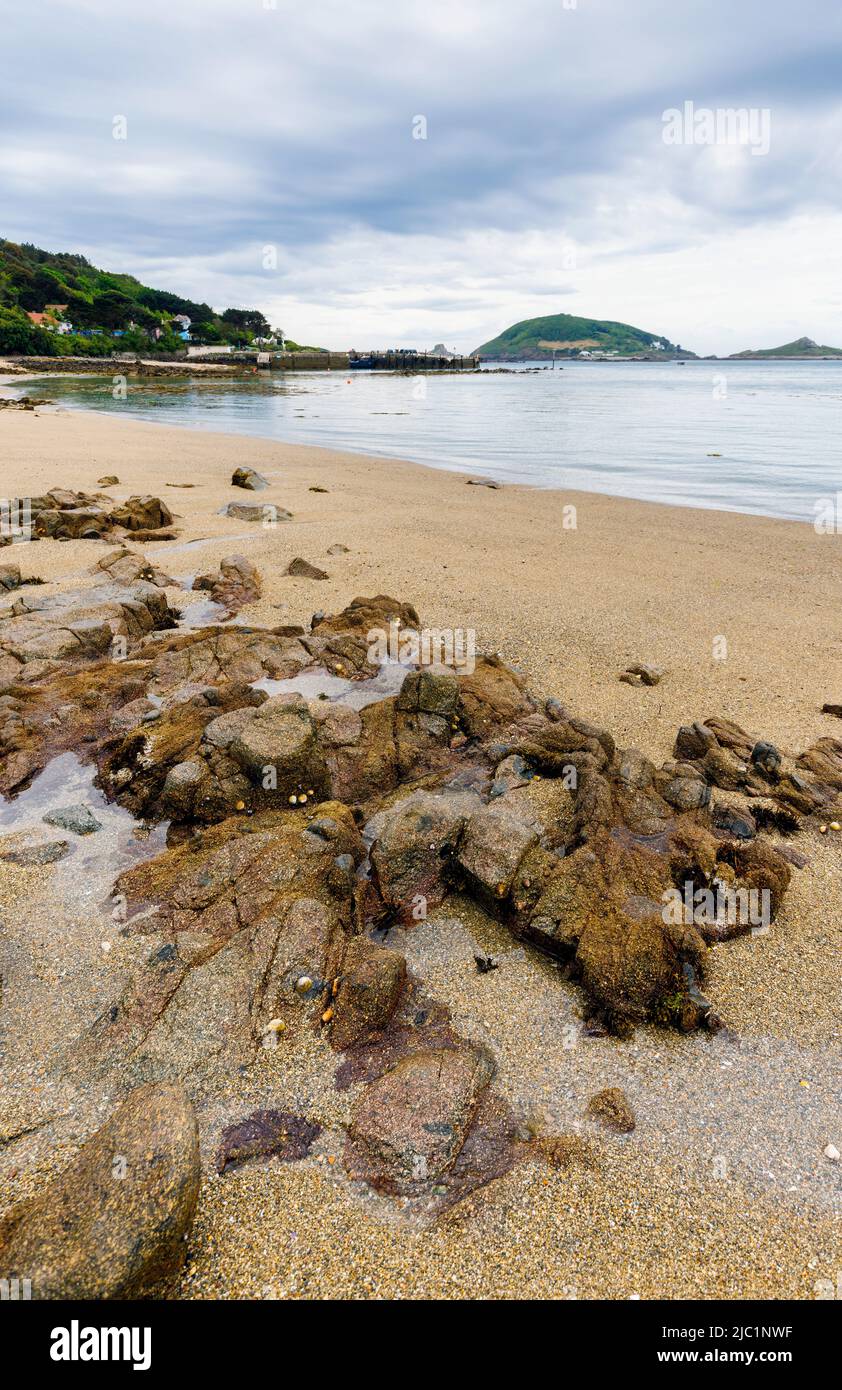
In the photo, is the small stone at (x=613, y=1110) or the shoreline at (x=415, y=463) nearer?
the small stone at (x=613, y=1110)

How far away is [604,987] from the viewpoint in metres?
4.26

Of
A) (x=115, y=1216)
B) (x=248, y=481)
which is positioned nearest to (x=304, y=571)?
(x=248, y=481)

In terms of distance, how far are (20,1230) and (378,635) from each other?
7.26m

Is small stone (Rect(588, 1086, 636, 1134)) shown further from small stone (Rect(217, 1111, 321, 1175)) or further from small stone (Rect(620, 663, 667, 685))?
small stone (Rect(620, 663, 667, 685))

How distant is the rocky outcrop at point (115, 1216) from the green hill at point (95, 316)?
13271 cm

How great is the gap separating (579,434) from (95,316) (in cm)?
14244

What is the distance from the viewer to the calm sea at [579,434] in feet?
83.0

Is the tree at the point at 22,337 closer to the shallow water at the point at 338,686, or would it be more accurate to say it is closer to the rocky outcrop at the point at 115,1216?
the shallow water at the point at 338,686

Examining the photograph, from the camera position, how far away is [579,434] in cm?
4191

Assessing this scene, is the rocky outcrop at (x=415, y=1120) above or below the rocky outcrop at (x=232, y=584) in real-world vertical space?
below

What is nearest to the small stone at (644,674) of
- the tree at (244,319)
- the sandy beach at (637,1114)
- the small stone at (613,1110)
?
the sandy beach at (637,1114)

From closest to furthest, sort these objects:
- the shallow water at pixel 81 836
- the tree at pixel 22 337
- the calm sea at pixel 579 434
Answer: the shallow water at pixel 81 836 → the calm sea at pixel 579 434 → the tree at pixel 22 337
